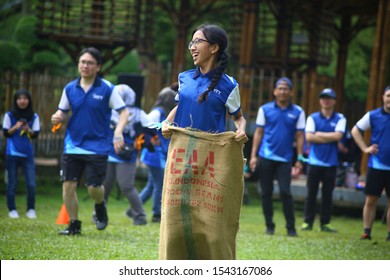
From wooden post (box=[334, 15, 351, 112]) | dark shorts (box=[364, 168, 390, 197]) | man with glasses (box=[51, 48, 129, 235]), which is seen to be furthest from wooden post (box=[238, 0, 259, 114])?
man with glasses (box=[51, 48, 129, 235])

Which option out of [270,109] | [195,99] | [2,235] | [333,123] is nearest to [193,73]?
[195,99]

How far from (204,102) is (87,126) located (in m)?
3.61

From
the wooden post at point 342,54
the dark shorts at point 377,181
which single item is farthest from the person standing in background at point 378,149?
the wooden post at point 342,54

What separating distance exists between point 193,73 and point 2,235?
411 centimetres

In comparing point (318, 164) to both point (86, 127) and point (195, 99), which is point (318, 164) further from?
point (195, 99)

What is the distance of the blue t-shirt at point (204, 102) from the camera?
7113mm

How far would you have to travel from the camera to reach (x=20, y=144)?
46.2ft

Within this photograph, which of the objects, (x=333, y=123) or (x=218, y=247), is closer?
(x=218, y=247)

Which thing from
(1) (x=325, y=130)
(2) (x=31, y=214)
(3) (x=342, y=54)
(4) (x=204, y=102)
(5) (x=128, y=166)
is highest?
(3) (x=342, y=54)

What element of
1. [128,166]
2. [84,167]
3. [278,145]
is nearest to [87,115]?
[84,167]

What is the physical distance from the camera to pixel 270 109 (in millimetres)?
13195

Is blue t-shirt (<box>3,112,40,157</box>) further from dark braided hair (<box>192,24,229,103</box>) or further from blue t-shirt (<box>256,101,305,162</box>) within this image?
dark braided hair (<box>192,24,229,103</box>)

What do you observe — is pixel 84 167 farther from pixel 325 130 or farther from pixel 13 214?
pixel 325 130

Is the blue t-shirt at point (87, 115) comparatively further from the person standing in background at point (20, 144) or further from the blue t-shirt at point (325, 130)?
the blue t-shirt at point (325, 130)
